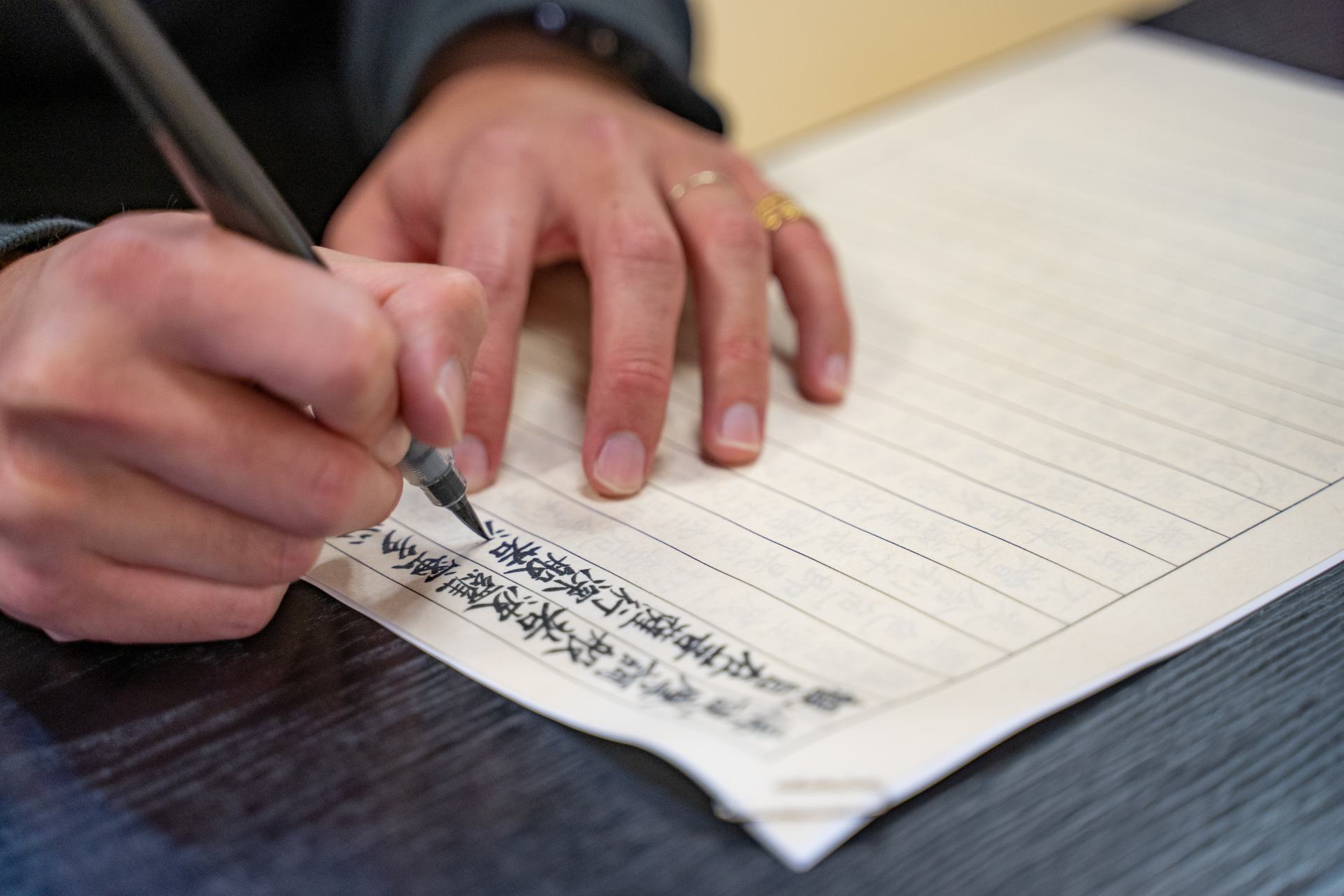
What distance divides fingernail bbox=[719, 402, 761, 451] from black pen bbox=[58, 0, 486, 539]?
204mm

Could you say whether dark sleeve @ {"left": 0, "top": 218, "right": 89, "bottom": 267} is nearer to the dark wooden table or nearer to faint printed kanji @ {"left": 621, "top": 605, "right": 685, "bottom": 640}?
the dark wooden table

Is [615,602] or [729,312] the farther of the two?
[729,312]

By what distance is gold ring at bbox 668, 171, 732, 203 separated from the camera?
59 cm

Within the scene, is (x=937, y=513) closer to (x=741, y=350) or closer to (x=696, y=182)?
(x=741, y=350)

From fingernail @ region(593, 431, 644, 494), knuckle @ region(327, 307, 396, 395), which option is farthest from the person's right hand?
fingernail @ region(593, 431, 644, 494)

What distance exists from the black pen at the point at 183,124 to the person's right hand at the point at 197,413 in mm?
10

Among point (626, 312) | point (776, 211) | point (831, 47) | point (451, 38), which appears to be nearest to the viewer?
point (626, 312)

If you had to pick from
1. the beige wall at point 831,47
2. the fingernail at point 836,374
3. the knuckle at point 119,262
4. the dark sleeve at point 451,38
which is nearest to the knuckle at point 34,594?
the knuckle at point 119,262

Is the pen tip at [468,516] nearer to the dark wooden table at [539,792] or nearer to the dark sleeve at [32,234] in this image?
the dark wooden table at [539,792]

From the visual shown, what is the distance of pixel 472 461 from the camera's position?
466 millimetres

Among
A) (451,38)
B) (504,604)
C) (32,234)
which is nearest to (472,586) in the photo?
(504,604)

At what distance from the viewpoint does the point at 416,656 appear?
37cm

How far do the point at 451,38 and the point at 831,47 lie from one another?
95 cm

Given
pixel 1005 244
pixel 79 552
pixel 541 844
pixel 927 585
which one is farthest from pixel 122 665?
pixel 1005 244
